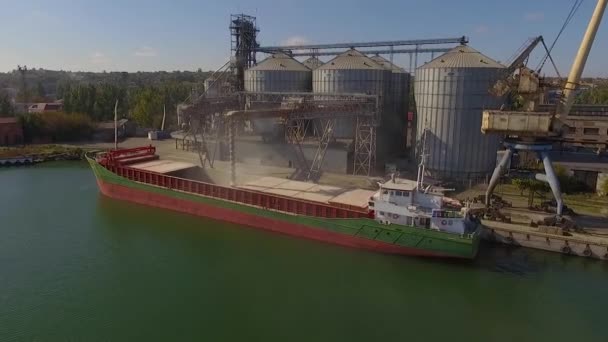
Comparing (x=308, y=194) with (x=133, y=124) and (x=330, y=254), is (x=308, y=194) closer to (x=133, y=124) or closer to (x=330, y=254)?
(x=330, y=254)

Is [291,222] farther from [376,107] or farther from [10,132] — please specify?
[10,132]

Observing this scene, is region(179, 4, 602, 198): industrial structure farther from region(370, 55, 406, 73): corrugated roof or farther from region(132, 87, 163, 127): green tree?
region(132, 87, 163, 127): green tree

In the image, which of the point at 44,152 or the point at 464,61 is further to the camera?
the point at 44,152

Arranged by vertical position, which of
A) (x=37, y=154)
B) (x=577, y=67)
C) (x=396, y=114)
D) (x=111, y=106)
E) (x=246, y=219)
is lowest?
(x=246, y=219)

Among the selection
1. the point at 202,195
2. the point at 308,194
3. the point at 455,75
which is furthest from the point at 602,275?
the point at 202,195

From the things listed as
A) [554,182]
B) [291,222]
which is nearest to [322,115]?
[291,222]

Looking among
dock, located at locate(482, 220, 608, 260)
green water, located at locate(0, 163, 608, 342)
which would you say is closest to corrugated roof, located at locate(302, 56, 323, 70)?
green water, located at locate(0, 163, 608, 342)
